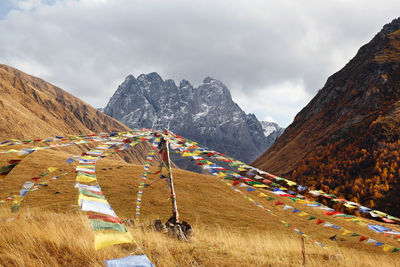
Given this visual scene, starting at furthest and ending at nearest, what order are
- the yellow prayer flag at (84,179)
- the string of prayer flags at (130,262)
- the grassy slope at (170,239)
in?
1. the grassy slope at (170,239)
2. the yellow prayer flag at (84,179)
3. the string of prayer flags at (130,262)

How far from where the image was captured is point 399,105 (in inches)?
1892

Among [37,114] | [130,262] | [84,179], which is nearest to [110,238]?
[130,262]

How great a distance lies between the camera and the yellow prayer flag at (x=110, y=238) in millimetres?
2336

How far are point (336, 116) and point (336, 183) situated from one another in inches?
1466

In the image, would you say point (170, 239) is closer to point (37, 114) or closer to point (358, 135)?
point (358, 135)

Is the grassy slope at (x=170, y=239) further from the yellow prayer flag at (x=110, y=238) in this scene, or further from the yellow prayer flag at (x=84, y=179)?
the yellow prayer flag at (x=110, y=238)

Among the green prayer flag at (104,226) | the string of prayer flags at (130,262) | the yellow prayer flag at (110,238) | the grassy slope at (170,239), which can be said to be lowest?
the grassy slope at (170,239)

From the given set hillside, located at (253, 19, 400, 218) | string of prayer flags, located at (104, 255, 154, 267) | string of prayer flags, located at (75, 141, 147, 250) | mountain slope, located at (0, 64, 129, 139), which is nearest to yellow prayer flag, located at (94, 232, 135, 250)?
string of prayer flags, located at (75, 141, 147, 250)

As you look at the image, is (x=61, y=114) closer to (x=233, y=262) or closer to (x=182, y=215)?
(x=182, y=215)

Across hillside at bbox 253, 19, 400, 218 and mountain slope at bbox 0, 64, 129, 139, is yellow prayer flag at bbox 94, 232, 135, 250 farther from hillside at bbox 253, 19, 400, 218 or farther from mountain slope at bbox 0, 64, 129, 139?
Answer: mountain slope at bbox 0, 64, 129, 139

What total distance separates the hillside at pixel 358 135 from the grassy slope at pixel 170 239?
22.9 meters

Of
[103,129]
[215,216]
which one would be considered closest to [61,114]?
[103,129]

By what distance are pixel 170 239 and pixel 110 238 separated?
4096 millimetres

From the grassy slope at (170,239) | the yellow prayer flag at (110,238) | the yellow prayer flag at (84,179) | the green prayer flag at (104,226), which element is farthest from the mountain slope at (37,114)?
the yellow prayer flag at (110,238)
